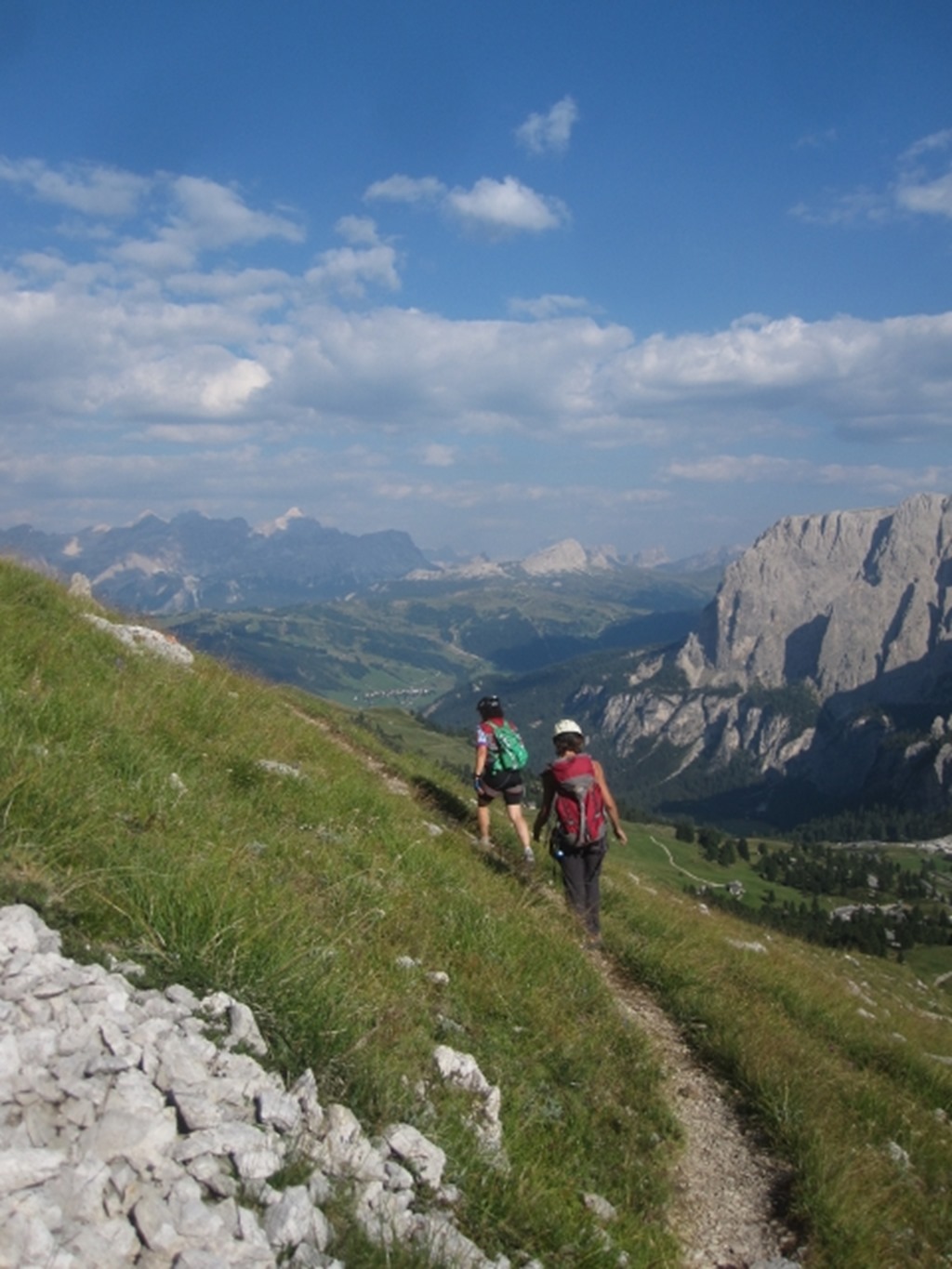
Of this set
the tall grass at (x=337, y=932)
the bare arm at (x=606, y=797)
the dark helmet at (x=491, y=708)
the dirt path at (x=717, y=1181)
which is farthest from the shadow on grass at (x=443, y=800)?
the dirt path at (x=717, y=1181)

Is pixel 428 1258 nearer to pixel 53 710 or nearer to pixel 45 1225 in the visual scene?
pixel 45 1225

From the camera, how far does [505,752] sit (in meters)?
14.5

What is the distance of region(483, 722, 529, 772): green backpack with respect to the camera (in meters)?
14.5

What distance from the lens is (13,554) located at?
1844 centimetres

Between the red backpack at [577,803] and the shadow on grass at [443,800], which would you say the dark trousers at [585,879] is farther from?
the shadow on grass at [443,800]

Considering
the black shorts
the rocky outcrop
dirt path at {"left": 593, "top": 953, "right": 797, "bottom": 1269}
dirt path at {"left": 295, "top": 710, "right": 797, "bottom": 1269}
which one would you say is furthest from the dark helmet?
the rocky outcrop

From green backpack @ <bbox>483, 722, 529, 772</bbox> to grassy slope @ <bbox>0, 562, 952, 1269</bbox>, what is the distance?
1960 mm

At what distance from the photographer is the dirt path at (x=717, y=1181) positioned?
626cm

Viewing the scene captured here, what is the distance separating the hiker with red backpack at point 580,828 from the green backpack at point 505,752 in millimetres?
2584

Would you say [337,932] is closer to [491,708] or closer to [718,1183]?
[718,1183]

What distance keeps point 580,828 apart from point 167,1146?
26.8ft

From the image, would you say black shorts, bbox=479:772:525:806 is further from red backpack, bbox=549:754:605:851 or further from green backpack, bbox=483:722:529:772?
red backpack, bbox=549:754:605:851

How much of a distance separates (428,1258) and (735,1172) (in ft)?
14.3

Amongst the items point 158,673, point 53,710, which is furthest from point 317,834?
point 158,673
